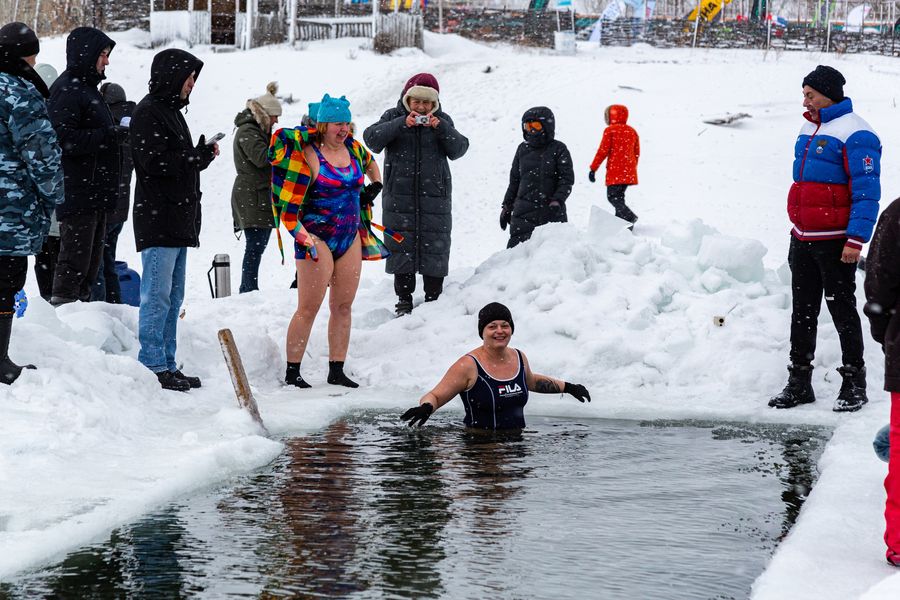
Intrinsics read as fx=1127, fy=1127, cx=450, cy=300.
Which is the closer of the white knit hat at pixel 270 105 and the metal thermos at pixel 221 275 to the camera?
the white knit hat at pixel 270 105

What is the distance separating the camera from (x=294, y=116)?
91.6ft

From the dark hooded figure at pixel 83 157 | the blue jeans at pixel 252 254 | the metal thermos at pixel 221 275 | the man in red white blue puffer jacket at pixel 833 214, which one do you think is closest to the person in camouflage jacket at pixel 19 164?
the dark hooded figure at pixel 83 157

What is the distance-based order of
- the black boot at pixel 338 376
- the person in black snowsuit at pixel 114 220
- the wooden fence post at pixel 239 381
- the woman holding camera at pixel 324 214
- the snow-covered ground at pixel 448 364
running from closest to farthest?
the snow-covered ground at pixel 448 364
the wooden fence post at pixel 239 381
the woman holding camera at pixel 324 214
the black boot at pixel 338 376
the person in black snowsuit at pixel 114 220

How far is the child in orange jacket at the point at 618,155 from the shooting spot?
16.0 meters

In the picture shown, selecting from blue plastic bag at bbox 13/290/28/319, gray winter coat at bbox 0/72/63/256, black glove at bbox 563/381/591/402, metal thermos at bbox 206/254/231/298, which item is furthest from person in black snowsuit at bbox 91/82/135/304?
black glove at bbox 563/381/591/402

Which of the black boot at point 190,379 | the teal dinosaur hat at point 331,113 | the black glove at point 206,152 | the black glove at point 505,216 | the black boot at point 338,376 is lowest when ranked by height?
the black boot at point 338,376

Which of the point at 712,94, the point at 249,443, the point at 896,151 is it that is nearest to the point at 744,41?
the point at 712,94

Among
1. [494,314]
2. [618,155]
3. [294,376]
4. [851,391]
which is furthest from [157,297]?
[618,155]

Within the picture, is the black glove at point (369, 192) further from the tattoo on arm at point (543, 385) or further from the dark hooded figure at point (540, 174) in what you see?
the dark hooded figure at point (540, 174)

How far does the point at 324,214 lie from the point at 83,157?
1.71 metres

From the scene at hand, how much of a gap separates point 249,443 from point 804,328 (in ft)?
12.4

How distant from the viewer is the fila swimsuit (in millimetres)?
6902

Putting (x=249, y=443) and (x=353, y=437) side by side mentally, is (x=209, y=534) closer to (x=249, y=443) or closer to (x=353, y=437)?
(x=249, y=443)

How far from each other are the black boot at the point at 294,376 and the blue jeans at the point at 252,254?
8.03 feet
